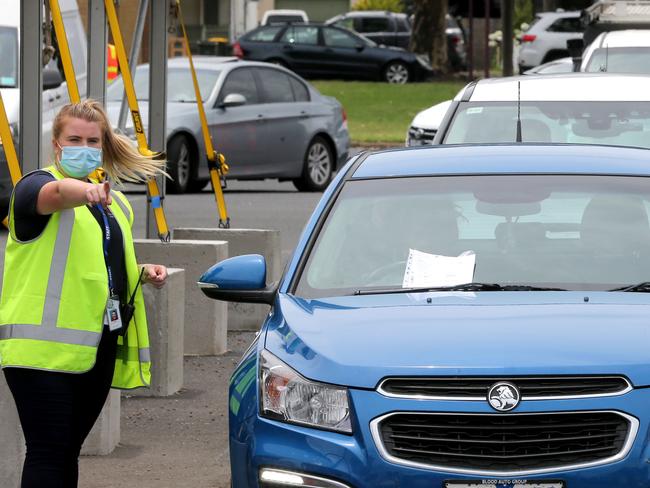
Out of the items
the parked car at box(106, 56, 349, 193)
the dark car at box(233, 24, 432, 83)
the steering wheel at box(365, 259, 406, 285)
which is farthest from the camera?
the dark car at box(233, 24, 432, 83)

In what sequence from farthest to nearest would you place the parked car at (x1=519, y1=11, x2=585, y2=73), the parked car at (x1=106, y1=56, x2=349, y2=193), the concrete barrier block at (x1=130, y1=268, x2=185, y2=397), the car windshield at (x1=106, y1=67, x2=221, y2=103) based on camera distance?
the parked car at (x1=519, y1=11, x2=585, y2=73) < the car windshield at (x1=106, y1=67, x2=221, y2=103) < the parked car at (x1=106, y1=56, x2=349, y2=193) < the concrete barrier block at (x1=130, y1=268, x2=185, y2=397)

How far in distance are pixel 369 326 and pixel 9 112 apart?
1036cm

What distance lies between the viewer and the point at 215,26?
66062 mm

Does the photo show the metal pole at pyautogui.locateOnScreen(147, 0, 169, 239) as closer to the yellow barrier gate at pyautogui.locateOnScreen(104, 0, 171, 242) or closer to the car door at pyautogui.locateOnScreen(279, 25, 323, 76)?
the yellow barrier gate at pyautogui.locateOnScreen(104, 0, 171, 242)

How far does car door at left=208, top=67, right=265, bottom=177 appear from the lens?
20062 millimetres

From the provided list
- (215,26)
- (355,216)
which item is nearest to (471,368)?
(355,216)

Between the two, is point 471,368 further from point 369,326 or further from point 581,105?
point 581,105

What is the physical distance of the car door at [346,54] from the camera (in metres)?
42.0

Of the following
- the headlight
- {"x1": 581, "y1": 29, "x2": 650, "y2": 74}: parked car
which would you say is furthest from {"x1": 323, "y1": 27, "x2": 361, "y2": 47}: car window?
the headlight

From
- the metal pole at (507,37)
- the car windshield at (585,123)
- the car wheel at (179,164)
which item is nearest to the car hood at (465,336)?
the car windshield at (585,123)

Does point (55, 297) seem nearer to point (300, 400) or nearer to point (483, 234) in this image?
point (300, 400)

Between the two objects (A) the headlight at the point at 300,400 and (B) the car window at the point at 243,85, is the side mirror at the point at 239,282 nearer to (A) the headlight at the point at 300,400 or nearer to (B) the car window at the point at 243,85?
(A) the headlight at the point at 300,400

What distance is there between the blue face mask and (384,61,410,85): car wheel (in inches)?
1464

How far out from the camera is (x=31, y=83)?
8102mm
